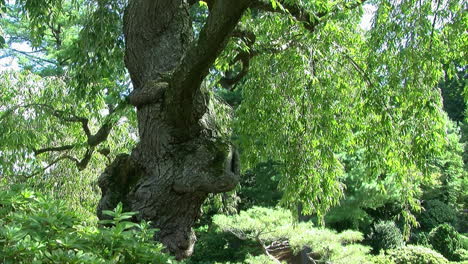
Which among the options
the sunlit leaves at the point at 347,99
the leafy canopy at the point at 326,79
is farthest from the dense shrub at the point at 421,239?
the sunlit leaves at the point at 347,99

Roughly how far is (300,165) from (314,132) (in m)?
0.35

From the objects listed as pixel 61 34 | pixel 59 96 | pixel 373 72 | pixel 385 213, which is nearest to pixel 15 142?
pixel 59 96

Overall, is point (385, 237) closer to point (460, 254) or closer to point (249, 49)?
point (460, 254)

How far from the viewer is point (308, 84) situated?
4418 millimetres

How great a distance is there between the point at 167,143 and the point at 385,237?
456 inches

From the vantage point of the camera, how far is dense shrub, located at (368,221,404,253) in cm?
1346

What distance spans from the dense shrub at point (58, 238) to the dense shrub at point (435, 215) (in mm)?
15731

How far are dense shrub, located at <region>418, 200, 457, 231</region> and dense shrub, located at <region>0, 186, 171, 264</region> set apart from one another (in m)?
15.7

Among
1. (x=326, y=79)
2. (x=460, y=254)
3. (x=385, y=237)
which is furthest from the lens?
(x=385, y=237)

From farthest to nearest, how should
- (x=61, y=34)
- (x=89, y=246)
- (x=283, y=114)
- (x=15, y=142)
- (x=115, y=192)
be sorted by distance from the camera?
(x=61, y=34)
(x=15, y=142)
(x=283, y=114)
(x=115, y=192)
(x=89, y=246)

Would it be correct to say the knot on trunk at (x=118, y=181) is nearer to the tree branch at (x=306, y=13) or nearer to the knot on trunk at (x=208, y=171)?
the knot on trunk at (x=208, y=171)

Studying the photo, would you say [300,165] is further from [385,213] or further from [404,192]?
[385,213]

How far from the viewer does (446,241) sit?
1341 cm

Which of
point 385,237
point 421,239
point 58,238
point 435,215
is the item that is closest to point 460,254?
point 421,239
